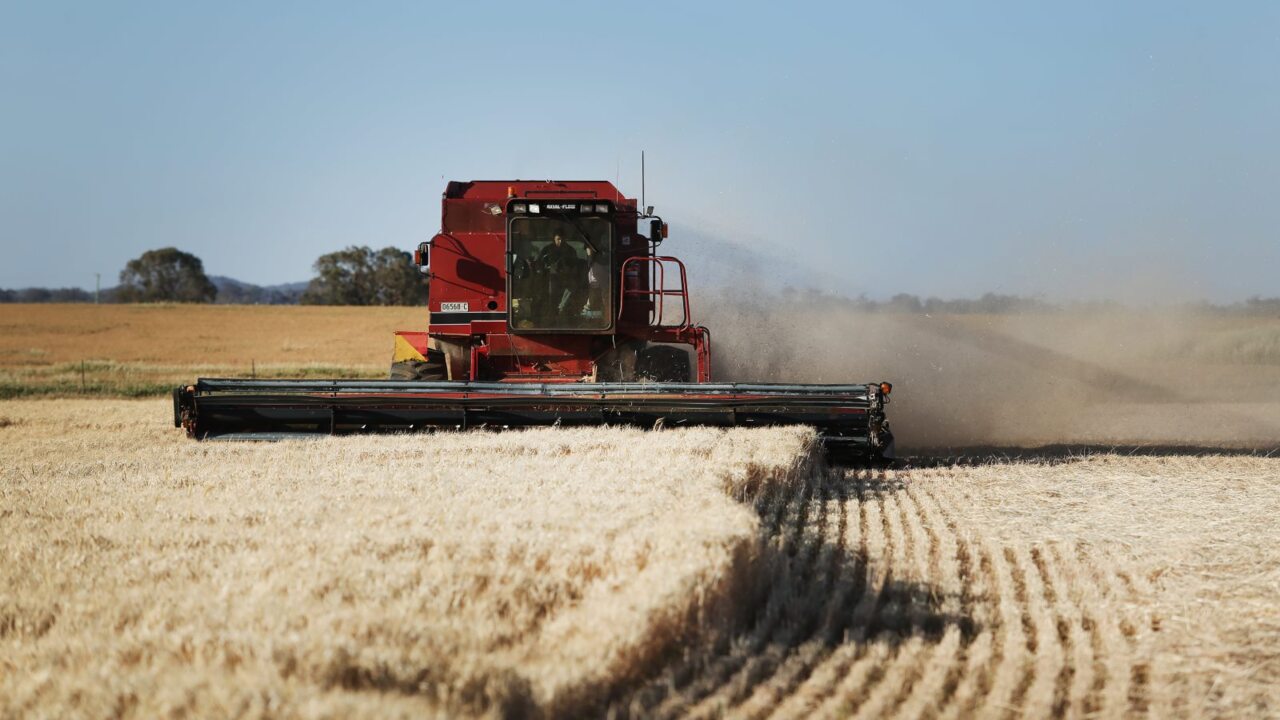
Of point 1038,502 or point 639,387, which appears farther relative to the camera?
point 639,387

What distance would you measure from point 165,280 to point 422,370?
7860 cm

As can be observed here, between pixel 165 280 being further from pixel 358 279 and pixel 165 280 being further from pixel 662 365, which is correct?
pixel 662 365

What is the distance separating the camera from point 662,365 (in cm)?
1187

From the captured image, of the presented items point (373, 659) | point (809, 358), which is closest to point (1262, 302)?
point (809, 358)

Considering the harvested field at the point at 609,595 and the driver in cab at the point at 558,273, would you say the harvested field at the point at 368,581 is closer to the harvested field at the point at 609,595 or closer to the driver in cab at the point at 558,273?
the harvested field at the point at 609,595

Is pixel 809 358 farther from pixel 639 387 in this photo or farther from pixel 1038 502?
pixel 1038 502

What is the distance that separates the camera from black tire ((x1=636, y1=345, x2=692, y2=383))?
11.8 m

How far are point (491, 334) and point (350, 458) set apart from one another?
4093 millimetres

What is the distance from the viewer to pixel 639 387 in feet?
31.6

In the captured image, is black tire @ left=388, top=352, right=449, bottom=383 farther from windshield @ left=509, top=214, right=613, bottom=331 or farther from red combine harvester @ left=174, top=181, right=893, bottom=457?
windshield @ left=509, top=214, right=613, bottom=331

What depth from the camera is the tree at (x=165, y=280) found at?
82.2 meters

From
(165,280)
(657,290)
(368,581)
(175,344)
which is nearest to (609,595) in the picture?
(368,581)

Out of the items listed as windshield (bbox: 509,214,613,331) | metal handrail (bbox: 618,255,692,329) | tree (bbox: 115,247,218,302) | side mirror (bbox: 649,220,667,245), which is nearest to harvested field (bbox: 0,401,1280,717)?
metal handrail (bbox: 618,255,692,329)

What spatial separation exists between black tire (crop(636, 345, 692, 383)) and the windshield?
59 cm
